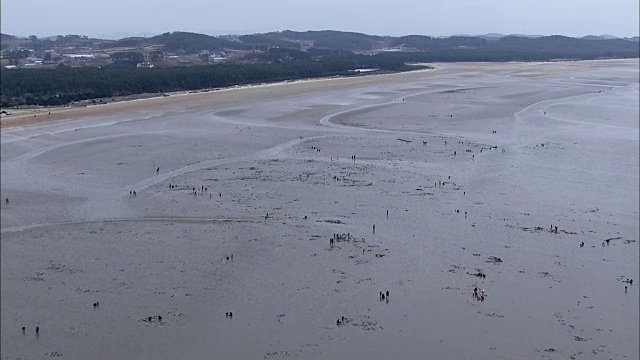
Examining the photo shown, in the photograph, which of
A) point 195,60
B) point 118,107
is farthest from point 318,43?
point 118,107

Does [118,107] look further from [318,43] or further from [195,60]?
[318,43]

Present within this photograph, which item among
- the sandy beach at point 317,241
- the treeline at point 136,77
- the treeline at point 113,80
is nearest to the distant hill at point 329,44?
Result: the treeline at point 136,77

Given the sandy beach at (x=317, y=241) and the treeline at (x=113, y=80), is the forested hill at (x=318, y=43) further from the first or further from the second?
the sandy beach at (x=317, y=241)

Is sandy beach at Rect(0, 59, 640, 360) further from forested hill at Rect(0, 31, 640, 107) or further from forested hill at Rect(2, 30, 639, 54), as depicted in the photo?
forested hill at Rect(2, 30, 639, 54)

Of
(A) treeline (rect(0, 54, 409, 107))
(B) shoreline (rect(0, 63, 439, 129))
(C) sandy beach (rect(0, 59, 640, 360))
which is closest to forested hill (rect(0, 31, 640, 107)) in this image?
(A) treeline (rect(0, 54, 409, 107))

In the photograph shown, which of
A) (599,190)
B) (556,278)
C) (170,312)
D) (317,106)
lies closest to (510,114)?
(317,106)

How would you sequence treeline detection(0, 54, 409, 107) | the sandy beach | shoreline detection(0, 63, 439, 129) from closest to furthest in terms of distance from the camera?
the sandy beach
shoreline detection(0, 63, 439, 129)
treeline detection(0, 54, 409, 107)
